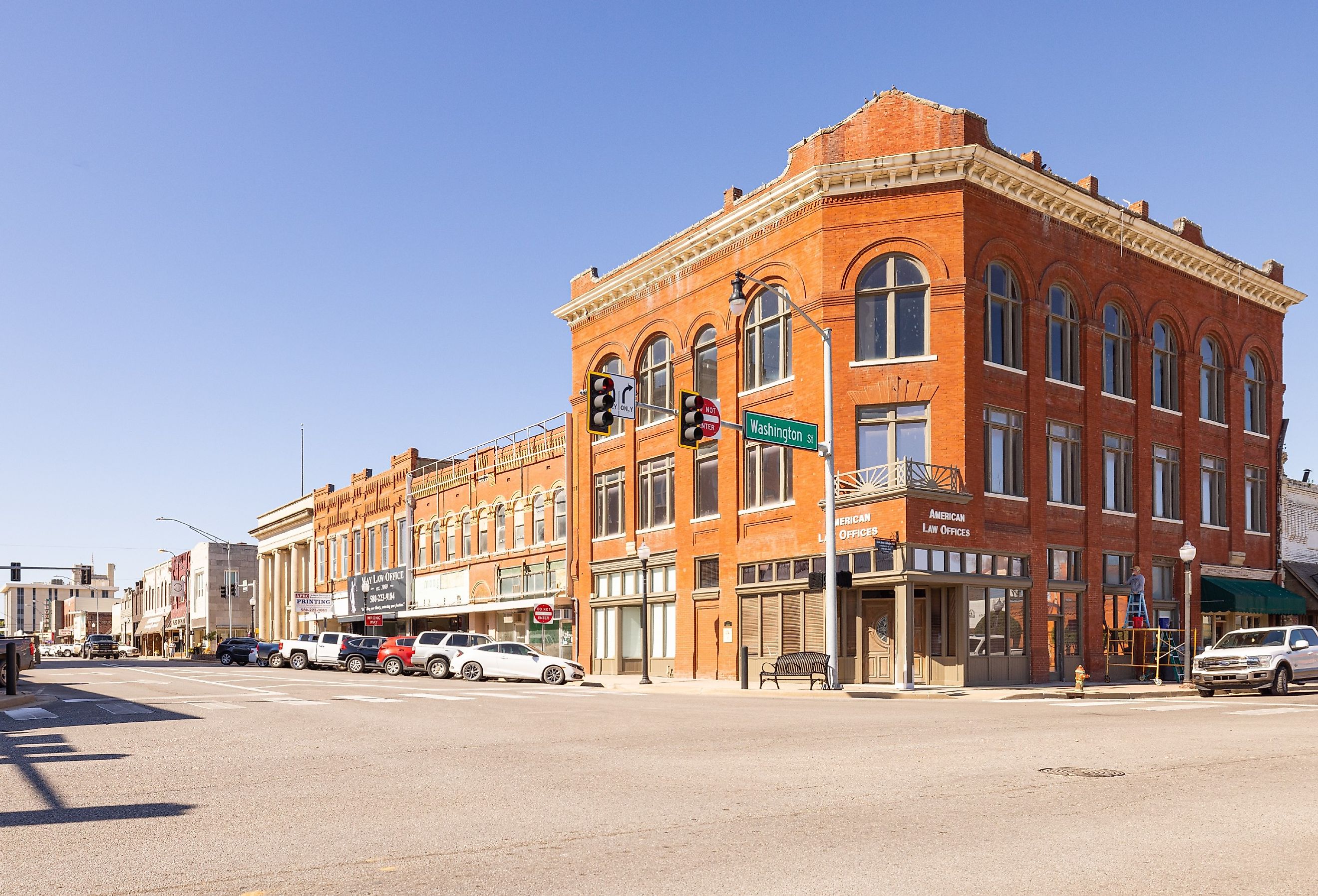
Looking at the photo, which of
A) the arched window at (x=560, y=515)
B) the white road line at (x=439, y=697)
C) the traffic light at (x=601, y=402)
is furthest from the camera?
the arched window at (x=560, y=515)

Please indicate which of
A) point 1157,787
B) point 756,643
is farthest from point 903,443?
point 1157,787

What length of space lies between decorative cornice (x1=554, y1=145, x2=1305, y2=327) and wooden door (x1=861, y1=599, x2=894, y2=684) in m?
12.1

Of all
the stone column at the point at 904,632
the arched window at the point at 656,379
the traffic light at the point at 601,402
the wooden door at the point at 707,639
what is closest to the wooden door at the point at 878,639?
the stone column at the point at 904,632

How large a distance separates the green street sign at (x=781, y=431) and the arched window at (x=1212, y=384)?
20877 mm

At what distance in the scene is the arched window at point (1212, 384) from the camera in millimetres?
43656

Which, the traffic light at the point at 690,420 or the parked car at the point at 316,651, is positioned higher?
the traffic light at the point at 690,420

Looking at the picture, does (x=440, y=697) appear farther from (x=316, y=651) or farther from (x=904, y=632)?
(x=316, y=651)

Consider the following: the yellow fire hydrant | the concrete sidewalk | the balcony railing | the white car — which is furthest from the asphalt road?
the white car

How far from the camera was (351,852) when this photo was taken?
815 cm

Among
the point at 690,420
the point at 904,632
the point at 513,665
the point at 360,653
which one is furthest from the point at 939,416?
the point at 360,653

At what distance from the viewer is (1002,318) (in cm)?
3559

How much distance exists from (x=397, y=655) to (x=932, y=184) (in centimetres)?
2606

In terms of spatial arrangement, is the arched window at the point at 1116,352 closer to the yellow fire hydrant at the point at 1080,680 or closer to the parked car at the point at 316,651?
the yellow fire hydrant at the point at 1080,680

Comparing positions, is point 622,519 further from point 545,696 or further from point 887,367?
point 545,696
